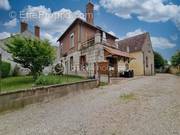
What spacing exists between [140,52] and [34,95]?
23956 millimetres

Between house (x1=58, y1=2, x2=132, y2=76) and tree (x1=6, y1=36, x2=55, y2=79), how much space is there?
255 centimetres

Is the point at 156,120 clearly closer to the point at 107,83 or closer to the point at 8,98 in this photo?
the point at 8,98

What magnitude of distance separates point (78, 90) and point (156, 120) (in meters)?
5.68

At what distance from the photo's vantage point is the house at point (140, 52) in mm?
28031

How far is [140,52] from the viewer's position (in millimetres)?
28141

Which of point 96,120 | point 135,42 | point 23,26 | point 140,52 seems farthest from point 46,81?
point 135,42

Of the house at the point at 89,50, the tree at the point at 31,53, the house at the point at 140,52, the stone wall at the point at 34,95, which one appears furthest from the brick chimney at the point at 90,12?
the stone wall at the point at 34,95

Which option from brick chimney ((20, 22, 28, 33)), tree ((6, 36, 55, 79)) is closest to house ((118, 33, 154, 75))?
tree ((6, 36, 55, 79))

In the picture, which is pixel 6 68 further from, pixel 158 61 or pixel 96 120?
pixel 158 61

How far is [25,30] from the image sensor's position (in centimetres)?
2802

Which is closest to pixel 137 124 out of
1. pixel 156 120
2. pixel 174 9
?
pixel 156 120

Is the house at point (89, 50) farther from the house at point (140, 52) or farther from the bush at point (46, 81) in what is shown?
the house at point (140, 52)

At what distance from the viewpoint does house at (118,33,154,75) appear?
28031 millimetres

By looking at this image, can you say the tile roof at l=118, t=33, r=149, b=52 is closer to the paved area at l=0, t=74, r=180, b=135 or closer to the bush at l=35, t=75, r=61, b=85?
the bush at l=35, t=75, r=61, b=85
